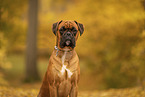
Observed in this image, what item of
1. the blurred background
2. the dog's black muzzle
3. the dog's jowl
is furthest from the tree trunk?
the dog's black muzzle

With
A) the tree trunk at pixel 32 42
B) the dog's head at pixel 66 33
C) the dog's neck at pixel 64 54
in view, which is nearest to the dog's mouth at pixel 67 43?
the dog's head at pixel 66 33

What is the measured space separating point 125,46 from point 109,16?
3.81 metres

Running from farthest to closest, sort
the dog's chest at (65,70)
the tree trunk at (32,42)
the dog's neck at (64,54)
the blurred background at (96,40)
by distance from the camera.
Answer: the tree trunk at (32,42), the blurred background at (96,40), the dog's neck at (64,54), the dog's chest at (65,70)

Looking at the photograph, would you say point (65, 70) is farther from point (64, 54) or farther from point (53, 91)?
point (53, 91)

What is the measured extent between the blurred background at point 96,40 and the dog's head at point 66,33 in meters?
4.76

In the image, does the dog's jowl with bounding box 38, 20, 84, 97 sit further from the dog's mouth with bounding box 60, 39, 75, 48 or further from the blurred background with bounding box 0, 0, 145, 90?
the blurred background with bounding box 0, 0, 145, 90

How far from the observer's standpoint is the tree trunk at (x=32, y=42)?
12828mm

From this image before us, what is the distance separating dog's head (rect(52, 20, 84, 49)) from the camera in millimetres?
3938

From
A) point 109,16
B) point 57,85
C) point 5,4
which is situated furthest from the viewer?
point 109,16

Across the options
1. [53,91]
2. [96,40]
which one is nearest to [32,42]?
[96,40]

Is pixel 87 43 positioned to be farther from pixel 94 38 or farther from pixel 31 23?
pixel 31 23

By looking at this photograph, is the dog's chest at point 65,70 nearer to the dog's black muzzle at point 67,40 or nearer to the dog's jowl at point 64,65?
the dog's jowl at point 64,65

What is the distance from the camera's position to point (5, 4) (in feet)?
29.5

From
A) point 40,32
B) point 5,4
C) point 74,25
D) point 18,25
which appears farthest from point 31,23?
point 74,25
